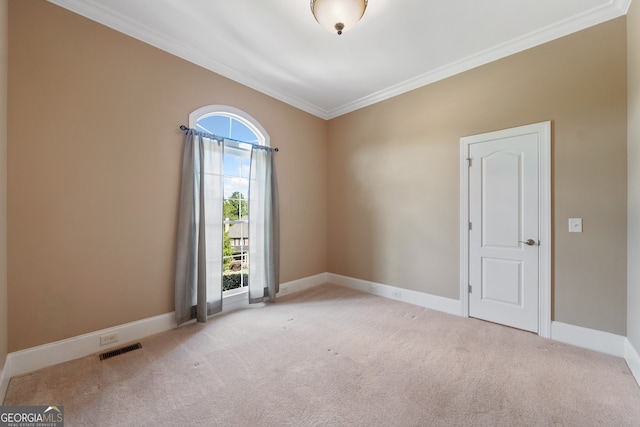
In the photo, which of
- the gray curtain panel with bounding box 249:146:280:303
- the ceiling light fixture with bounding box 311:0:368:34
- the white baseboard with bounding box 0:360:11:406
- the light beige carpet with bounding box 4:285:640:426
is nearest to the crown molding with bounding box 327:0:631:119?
the ceiling light fixture with bounding box 311:0:368:34

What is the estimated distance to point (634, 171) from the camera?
2051 millimetres

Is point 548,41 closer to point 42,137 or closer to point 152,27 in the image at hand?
point 152,27

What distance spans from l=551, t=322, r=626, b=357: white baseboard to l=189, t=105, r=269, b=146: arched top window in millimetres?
4097

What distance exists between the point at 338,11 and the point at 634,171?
2.78m

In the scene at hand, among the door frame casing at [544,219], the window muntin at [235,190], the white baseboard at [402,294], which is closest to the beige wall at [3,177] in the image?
the window muntin at [235,190]

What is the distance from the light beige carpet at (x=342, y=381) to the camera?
1595mm

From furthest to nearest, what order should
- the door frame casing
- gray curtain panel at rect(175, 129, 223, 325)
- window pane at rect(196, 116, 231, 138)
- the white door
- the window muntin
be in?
the window muntin, window pane at rect(196, 116, 231, 138), gray curtain panel at rect(175, 129, 223, 325), the white door, the door frame casing

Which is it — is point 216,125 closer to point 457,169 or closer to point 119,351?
point 119,351

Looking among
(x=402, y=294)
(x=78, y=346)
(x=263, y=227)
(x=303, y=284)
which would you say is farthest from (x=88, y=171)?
(x=402, y=294)

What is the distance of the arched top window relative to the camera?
3.04 m

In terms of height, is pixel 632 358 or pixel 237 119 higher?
pixel 237 119

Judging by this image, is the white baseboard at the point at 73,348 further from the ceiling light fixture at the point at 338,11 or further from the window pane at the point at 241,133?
the ceiling light fixture at the point at 338,11

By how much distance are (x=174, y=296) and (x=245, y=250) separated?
1.03m

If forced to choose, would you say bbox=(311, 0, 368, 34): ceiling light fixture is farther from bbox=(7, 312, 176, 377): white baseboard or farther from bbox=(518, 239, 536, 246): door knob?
bbox=(7, 312, 176, 377): white baseboard
